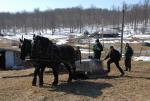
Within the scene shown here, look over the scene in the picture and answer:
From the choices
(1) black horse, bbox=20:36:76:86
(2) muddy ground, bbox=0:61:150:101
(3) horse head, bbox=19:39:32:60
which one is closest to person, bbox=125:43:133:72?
(2) muddy ground, bbox=0:61:150:101

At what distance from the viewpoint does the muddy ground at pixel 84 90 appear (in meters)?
14.2

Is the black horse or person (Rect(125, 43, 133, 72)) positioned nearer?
the black horse

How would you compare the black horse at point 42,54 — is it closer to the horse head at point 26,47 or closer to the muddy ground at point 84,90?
the horse head at point 26,47

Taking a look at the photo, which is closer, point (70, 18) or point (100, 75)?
point (100, 75)

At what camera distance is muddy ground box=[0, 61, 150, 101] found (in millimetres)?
14195

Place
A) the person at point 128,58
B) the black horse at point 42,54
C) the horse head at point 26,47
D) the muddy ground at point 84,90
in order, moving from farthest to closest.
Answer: the person at point 128,58 < the horse head at point 26,47 < the black horse at point 42,54 < the muddy ground at point 84,90

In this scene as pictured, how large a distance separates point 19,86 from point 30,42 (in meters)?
2.04

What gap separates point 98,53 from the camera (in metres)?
21.9

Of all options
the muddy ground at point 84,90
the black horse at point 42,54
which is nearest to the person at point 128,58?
the muddy ground at point 84,90

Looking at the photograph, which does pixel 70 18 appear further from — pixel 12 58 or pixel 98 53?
pixel 98 53

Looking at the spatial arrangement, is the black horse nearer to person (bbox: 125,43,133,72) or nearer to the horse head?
the horse head

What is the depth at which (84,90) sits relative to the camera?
15.6m

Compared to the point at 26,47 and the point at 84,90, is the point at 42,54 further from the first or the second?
the point at 84,90

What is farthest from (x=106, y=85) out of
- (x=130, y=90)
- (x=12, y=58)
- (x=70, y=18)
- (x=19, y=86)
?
(x=70, y=18)
